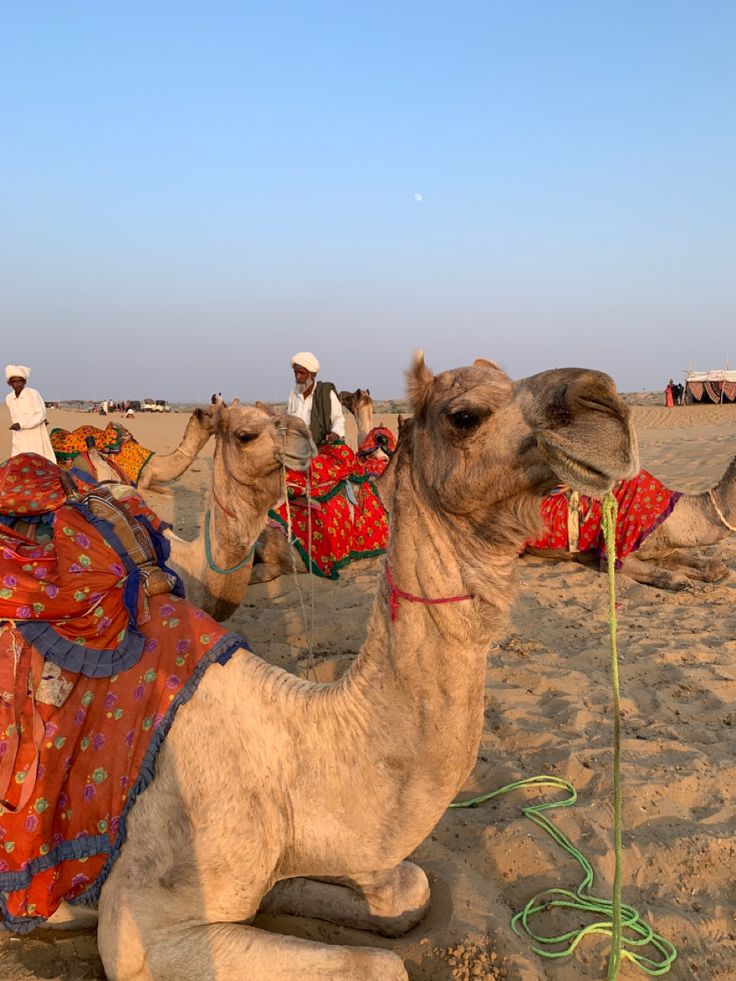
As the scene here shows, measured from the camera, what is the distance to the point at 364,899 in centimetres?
238

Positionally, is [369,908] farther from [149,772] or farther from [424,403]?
[424,403]

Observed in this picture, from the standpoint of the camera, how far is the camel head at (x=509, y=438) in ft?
4.65

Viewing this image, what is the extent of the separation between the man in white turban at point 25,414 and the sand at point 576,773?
4.83m

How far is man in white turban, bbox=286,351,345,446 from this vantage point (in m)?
7.65

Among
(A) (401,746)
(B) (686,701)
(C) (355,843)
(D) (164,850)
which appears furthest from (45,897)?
(B) (686,701)

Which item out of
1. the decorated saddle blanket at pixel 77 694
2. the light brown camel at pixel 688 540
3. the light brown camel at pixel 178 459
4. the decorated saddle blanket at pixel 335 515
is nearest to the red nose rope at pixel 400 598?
the decorated saddle blanket at pixel 77 694

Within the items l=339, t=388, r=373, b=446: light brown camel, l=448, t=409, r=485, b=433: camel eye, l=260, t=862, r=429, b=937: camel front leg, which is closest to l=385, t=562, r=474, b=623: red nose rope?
l=448, t=409, r=485, b=433: camel eye

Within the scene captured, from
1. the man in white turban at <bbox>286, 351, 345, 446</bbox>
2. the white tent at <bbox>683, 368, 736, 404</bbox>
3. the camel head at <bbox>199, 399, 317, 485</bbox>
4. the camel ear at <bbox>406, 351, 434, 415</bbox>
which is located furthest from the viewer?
the white tent at <bbox>683, 368, 736, 404</bbox>

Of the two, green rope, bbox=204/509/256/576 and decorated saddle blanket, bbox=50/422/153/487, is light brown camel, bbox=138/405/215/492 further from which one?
decorated saddle blanket, bbox=50/422/153/487

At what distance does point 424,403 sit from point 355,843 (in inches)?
47.4

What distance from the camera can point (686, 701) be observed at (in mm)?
4195

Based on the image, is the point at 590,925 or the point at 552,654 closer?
the point at 590,925

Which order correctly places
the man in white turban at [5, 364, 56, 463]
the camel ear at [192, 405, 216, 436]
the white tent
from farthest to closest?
the white tent, the man in white turban at [5, 364, 56, 463], the camel ear at [192, 405, 216, 436]

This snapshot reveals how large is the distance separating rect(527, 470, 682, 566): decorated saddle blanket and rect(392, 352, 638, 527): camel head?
12.5 feet
